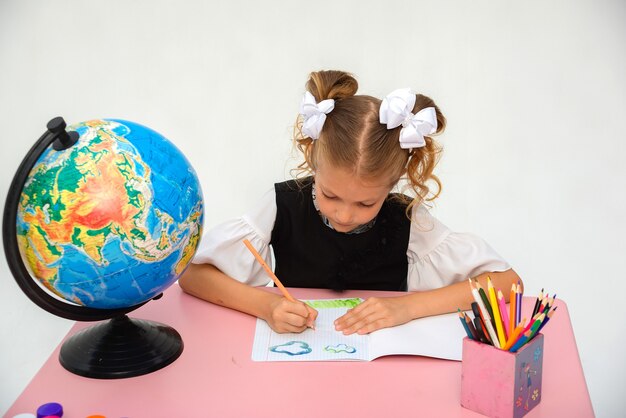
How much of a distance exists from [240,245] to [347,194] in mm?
332

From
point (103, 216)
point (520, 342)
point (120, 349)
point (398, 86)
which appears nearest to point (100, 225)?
point (103, 216)

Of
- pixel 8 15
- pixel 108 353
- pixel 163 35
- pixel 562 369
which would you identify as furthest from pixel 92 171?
pixel 8 15

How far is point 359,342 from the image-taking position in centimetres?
145

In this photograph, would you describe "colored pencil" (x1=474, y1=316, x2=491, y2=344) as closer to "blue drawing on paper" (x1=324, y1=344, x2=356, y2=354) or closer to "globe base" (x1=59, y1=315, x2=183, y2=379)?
"blue drawing on paper" (x1=324, y1=344, x2=356, y2=354)

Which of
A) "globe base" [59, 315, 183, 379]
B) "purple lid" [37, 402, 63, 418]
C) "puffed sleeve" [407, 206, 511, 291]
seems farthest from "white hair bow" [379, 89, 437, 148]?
"purple lid" [37, 402, 63, 418]

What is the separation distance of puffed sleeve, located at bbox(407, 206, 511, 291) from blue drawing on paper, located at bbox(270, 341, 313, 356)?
20.3 inches

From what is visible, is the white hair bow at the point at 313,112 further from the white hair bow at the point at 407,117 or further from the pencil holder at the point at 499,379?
the pencil holder at the point at 499,379

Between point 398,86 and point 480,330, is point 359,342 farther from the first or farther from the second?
point 398,86

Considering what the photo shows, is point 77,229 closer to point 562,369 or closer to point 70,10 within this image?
point 562,369

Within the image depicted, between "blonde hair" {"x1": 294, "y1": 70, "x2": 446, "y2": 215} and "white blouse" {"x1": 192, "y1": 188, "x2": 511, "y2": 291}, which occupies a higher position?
"blonde hair" {"x1": 294, "y1": 70, "x2": 446, "y2": 215}

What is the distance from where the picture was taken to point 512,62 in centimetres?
285

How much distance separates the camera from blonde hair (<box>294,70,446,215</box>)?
1590mm

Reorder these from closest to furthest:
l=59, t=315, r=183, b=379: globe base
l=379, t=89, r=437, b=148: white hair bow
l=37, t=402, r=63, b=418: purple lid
→ l=37, t=402, r=63, b=418: purple lid → l=59, t=315, r=183, b=379: globe base → l=379, t=89, r=437, b=148: white hair bow

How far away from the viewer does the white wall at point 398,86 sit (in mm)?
2822
